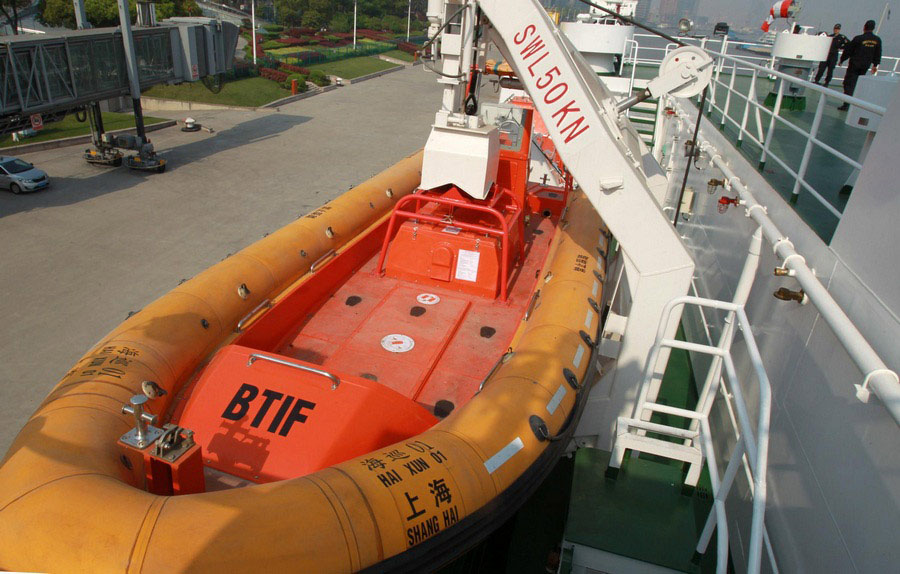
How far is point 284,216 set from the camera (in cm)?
1174

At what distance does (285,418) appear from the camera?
353 cm

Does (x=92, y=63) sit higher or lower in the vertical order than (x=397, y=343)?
higher

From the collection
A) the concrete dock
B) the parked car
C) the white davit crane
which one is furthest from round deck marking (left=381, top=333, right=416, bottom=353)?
the parked car

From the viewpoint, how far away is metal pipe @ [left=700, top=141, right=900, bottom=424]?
227cm

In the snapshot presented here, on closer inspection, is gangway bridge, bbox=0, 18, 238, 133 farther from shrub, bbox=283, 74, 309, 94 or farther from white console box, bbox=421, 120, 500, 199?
white console box, bbox=421, 120, 500, 199

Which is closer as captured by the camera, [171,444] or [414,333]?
[171,444]

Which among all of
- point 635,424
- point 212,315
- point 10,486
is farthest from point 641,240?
point 10,486

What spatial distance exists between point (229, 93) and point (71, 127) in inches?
278

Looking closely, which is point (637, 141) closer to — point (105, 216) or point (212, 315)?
point (212, 315)

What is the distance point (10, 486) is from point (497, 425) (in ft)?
8.02

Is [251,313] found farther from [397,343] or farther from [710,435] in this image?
[710,435]

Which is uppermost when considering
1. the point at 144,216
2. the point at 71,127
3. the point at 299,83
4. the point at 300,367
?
the point at 300,367

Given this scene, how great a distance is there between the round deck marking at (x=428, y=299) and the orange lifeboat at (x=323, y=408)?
0.08 feet

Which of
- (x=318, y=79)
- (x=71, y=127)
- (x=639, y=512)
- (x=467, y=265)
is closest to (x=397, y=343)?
(x=467, y=265)
